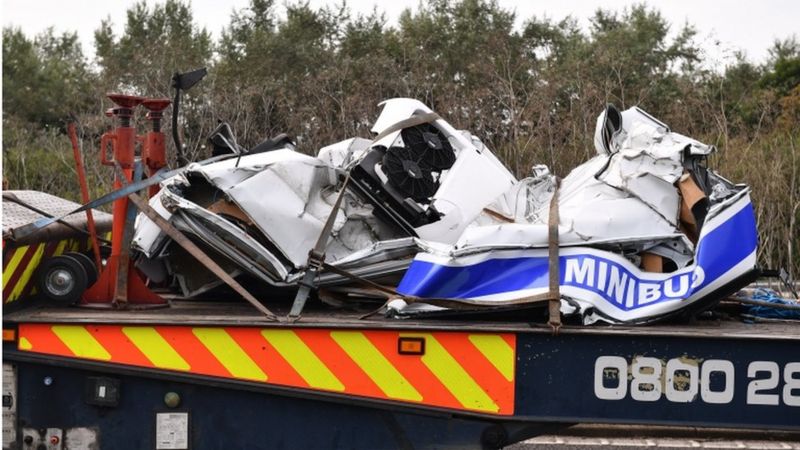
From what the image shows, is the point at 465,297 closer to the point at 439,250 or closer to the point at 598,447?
the point at 439,250

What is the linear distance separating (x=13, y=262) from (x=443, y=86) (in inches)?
534

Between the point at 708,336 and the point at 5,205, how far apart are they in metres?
2.85

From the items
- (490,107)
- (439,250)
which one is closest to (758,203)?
(490,107)

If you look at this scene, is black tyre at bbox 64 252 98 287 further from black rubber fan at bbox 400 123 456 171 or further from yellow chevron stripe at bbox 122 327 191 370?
black rubber fan at bbox 400 123 456 171

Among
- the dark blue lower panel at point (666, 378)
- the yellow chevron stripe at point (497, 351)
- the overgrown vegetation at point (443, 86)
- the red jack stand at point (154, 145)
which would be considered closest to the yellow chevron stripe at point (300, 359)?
the yellow chevron stripe at point (497, 351)

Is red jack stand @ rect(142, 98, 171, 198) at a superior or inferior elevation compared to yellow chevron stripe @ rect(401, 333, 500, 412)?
superior

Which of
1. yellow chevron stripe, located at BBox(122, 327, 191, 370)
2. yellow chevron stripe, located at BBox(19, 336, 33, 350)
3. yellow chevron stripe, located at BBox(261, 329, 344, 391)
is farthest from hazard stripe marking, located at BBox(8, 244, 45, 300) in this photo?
yellow chevron stripe, located at BBox(261, 329, 344, 391)

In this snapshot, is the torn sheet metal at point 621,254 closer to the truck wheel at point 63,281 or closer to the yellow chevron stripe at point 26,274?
the truck wheel at point 63,281

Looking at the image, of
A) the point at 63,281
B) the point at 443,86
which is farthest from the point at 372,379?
the point at 443,86

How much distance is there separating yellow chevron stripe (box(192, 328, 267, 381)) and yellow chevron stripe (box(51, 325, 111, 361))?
35 centimetres

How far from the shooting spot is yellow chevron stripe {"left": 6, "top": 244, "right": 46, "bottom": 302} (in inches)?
160

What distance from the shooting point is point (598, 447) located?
6.04m

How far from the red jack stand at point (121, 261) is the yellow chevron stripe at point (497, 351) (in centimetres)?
139

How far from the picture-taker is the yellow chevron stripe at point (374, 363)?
3611 mm
